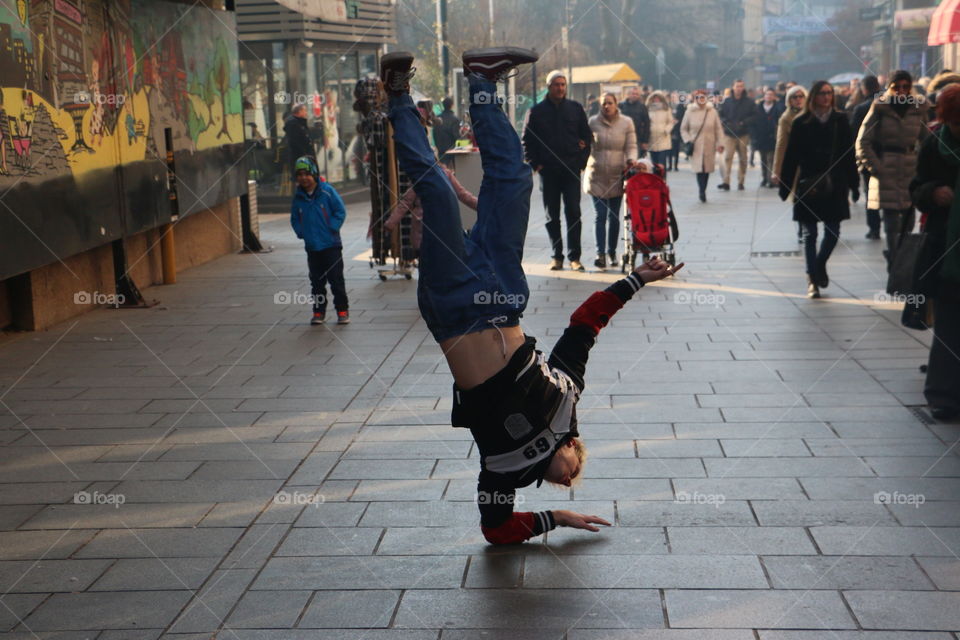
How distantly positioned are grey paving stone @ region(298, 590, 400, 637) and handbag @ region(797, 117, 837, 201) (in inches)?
277

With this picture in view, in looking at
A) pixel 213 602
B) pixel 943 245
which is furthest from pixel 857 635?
pixel 943 245

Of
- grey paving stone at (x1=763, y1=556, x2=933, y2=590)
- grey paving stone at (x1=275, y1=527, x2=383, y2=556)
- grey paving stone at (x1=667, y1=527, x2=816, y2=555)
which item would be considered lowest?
grey paving stone at (x1=667, y1=527, x2=816, y2=555)

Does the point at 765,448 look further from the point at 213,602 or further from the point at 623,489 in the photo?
the point at 213,602


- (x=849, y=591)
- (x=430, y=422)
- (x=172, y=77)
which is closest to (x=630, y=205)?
(x=172, y=77)

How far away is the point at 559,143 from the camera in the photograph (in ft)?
40.8

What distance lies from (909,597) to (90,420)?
4.59 meters

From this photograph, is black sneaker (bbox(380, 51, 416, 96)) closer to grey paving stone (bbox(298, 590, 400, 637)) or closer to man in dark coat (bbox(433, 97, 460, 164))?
grey paving stone (bbox(298, 590, 400, 637))

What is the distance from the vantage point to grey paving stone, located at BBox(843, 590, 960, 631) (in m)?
3.80

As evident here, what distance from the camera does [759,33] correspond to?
10469cm

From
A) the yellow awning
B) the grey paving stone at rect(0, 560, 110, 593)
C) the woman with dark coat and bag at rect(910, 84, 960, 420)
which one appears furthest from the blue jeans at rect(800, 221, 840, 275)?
the yellow awning

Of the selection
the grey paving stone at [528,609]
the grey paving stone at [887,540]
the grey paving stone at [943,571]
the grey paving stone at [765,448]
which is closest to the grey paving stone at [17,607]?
the grey paving stone at [528,609]

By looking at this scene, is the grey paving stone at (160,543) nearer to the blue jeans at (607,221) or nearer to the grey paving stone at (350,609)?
the grey paving stone at (350,609)

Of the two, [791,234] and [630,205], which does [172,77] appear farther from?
[791,234]

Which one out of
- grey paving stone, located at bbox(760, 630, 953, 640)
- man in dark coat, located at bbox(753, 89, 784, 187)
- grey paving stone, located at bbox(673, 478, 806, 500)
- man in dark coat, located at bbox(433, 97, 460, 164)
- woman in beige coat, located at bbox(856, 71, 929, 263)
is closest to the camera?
grey paving stone, located at bbox(760, 630, 953, 640)
